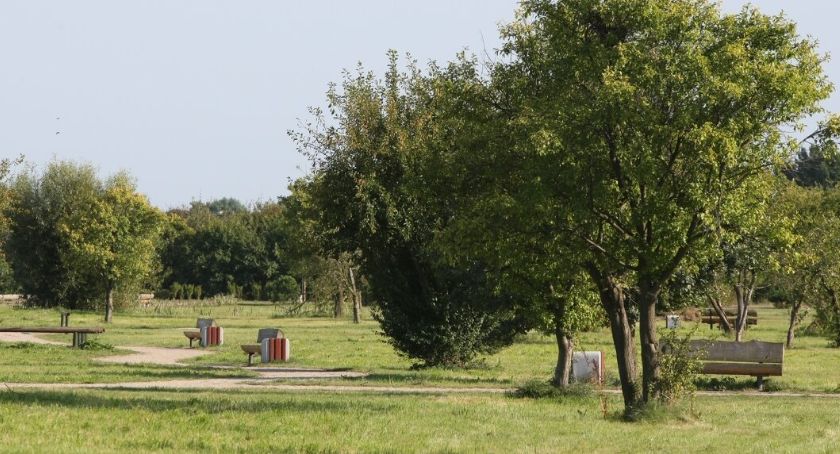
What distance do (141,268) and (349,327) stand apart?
14.6 meters

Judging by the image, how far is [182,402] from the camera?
1816 cm

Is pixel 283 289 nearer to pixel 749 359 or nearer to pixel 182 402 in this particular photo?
pixel 749 359

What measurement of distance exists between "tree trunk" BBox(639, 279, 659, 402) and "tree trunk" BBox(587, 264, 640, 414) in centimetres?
50

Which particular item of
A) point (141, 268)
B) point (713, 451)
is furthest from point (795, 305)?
point (141, 268)

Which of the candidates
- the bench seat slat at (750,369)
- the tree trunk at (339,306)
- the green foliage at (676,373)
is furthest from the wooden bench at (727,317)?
the green foliage at (676,373)

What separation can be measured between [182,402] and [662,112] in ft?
28.8

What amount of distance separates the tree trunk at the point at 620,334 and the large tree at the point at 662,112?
0.79 m

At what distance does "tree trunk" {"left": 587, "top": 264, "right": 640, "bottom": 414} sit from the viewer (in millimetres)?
19234

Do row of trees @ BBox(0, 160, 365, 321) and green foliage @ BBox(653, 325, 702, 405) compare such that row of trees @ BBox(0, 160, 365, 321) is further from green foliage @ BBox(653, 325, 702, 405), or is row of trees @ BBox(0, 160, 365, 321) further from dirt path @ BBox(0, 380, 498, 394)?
green foliage @ BBox(653, 325, 702, 405)

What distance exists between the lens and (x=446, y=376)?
29062 mm

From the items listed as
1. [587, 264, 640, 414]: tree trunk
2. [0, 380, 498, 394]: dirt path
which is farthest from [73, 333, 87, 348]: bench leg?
[587, 264, 640, 414]: tree trunk

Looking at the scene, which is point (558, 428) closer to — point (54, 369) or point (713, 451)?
point (713, 451)

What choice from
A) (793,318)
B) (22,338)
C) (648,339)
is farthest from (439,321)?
(793,318)

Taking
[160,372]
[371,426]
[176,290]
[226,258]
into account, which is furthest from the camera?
[226,258]
